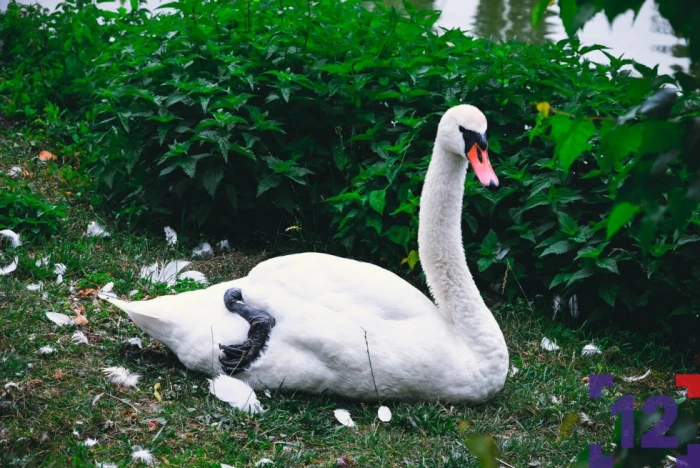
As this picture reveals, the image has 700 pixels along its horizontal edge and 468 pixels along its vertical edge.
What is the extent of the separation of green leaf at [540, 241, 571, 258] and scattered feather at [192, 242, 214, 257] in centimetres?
202

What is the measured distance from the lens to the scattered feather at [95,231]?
213 inches

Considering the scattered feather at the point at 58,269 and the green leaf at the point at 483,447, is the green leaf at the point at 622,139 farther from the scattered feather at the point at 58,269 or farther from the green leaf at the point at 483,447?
the scattered feather at the point at 58,269

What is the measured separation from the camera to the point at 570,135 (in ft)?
4.68

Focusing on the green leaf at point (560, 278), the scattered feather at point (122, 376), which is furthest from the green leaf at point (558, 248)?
the scattered feather at point (122, 376)

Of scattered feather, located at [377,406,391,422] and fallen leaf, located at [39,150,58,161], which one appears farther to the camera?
fallen leaf, located at [39,150,58,161]

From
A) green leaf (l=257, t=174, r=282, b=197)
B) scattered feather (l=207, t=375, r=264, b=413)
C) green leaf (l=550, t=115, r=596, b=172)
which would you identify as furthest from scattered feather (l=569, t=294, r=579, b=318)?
green leaf (l=550, t=115, r=596, b=172)

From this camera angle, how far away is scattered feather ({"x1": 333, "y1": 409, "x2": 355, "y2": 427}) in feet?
12.1

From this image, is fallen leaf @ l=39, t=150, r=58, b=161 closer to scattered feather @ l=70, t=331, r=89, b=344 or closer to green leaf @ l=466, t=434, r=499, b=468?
scattered feather @ l=70, t=331, r=89, b=344

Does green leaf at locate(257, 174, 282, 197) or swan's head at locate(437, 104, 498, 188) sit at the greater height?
swan's head at locate(437, 104, 498, 188)

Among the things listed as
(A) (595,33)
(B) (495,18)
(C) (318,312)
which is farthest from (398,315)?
(B) (495,18)

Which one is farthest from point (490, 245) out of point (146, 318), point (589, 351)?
point (146, 318)

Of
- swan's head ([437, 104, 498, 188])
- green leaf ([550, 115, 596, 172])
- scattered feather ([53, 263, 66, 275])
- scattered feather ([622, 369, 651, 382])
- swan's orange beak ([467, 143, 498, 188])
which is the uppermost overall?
green leaf ([550, 115, 596, 172])

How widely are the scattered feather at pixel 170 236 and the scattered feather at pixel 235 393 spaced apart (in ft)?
5.59

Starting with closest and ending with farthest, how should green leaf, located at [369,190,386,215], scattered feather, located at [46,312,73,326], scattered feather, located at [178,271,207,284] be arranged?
scattered feather, located at [46,312,73,326] → green leaf, located at [369,190,386,215] → scattered feather, located at [178,271,207,284]
